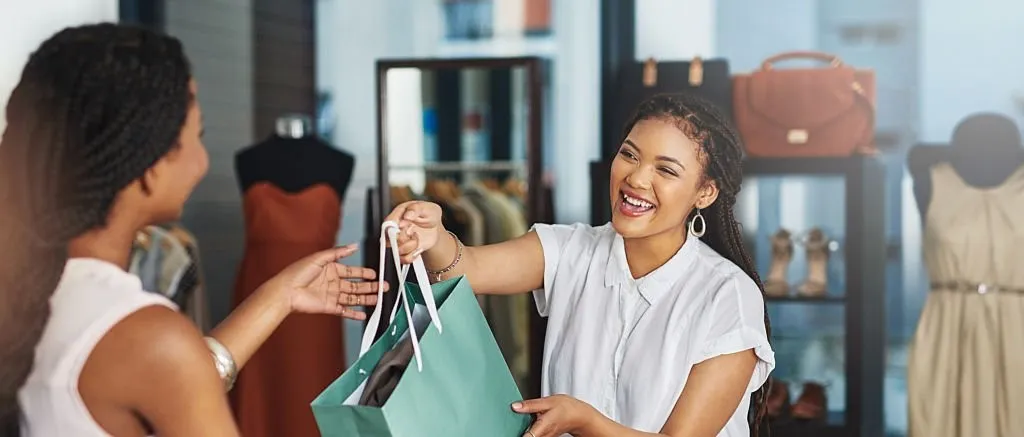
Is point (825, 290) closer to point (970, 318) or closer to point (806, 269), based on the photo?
point (806, 269)

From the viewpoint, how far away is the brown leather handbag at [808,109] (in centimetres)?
381

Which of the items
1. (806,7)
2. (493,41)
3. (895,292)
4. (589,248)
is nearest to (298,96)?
(493,41)

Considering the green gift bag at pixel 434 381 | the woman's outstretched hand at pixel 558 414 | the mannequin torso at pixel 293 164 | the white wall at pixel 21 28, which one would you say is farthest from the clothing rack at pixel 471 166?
the woman's outstretched hand at pixel 558 414

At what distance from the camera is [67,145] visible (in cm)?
118

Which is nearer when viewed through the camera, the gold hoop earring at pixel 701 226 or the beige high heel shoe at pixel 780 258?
the gold hoop earring at pixel 701 226

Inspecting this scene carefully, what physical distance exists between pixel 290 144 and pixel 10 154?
114 inches

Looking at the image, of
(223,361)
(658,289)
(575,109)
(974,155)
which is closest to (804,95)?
(974,155)

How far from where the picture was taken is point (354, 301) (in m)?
1.73

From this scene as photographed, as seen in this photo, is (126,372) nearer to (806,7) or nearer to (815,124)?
(815,124)

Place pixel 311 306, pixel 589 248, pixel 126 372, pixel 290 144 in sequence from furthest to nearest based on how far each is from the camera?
pixel 290 144 → pixel 589 248 → pixel 311 306 → pixel 126 372

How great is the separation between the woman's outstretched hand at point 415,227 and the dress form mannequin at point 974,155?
246 cm

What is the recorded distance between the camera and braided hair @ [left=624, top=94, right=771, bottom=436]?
175cm

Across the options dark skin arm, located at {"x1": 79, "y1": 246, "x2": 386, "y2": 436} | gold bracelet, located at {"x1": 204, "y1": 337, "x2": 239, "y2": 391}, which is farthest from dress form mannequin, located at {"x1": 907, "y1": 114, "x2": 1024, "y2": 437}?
dark skin arm, located at {"x1": 79, "y1": 246, "x2": 386, "y2": 436}

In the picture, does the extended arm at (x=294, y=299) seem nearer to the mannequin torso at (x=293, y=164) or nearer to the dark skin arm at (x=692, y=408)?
the dark skin arm at (x=692, y=408)
